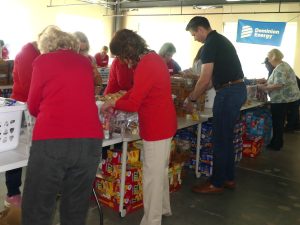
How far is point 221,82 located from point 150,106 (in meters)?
1.14

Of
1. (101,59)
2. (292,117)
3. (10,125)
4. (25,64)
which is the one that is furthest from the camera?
(101,59)

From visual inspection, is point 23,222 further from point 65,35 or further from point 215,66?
point 215,66

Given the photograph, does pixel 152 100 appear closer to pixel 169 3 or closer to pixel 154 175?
pixel 154 175

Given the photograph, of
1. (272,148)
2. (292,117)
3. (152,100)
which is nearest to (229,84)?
(152,100)

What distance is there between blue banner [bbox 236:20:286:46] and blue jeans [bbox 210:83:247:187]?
5729 mm

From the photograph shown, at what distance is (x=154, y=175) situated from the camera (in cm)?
240

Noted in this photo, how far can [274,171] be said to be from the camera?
429 centimetres

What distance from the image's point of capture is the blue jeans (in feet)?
10.5

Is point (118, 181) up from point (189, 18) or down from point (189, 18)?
down

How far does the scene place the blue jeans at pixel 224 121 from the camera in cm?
321

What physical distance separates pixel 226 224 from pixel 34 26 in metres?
8.80

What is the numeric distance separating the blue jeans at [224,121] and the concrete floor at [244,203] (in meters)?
0.30

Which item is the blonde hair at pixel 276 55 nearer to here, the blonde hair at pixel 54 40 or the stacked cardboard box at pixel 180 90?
the stacked cardboard box at pixel 180 90

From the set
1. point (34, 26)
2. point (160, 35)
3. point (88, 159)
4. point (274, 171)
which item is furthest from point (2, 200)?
point (160, 35)
